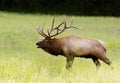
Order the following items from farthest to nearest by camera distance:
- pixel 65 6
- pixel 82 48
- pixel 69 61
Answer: pixel 65 6, pixel 82 48, pixel 69 61

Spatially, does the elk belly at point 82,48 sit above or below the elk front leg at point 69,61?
above

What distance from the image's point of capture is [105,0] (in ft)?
144

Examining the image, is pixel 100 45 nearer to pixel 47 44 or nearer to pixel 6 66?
pixel 47 44

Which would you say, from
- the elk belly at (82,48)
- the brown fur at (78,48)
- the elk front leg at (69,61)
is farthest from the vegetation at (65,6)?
the elk front leg at (69,61)

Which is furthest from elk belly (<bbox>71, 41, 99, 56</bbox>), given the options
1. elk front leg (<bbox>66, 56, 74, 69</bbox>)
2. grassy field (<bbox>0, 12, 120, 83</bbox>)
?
grassy field (<bbox>0, 12, 120, 83</bbox>)

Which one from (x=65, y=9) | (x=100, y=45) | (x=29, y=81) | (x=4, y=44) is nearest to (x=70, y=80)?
(x=29, y=81)

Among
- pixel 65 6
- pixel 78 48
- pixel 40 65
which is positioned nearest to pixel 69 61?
pixel 78 48

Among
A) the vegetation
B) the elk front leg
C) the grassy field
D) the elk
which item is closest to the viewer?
the grassy field

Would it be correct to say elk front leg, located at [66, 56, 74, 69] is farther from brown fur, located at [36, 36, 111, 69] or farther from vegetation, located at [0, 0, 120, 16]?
vegetation, located at [0, 0, 120, 16]

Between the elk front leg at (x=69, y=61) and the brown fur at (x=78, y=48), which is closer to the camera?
the elk front leg at (x=69, y=61)

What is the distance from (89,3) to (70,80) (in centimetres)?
3619

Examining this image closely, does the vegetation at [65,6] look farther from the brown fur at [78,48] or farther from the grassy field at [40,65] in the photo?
the brown fur at [78,48]

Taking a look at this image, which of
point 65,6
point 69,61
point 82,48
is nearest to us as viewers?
point 69,61

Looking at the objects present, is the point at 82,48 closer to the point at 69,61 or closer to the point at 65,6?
the point at 69,61
